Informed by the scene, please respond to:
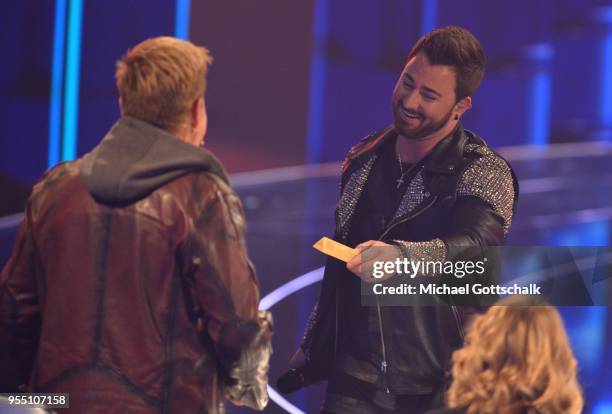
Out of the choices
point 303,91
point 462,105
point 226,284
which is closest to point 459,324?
point 462,105

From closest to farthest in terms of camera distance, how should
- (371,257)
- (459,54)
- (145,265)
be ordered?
(145,265)
(371,257)
(459,54)

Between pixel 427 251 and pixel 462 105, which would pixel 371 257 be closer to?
pixel 427 251

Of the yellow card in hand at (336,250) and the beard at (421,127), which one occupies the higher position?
the beard at (421,127)

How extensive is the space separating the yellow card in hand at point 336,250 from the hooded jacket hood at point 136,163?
0.74 m

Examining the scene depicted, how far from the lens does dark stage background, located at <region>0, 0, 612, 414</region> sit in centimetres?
428

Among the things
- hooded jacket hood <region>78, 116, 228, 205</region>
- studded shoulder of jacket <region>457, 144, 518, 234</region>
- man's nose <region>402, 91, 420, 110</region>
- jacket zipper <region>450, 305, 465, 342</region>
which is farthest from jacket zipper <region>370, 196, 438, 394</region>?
hooded jacket hood <region>78, 116, 228, 205</region>

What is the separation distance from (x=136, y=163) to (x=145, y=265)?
0.21m

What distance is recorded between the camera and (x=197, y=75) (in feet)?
7.13

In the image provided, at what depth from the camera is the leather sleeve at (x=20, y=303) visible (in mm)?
2225

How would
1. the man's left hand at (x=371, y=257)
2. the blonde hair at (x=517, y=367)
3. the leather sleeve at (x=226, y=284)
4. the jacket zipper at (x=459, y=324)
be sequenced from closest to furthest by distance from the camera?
the blonde hair at (x=517, y=367) < the leather sleeve at (x=226, y=284) < the man's left hand at (x=371, y=257) < the jacket zipper at (x=459, y=324)

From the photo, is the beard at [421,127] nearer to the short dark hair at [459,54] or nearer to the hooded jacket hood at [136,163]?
the short dark hair at [459,54]

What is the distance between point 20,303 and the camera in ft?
7.34

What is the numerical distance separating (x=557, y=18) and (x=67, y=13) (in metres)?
2.09

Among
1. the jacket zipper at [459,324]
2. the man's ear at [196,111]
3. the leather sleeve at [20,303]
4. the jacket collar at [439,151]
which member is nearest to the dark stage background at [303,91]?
the jacket collar at [439,151]
